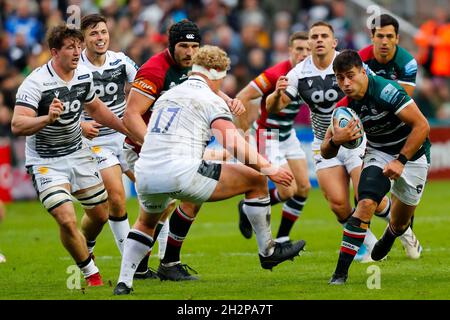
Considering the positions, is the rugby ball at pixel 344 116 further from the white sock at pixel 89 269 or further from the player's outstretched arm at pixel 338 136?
the white sock at pixel 89 269

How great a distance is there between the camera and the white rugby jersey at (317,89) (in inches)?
475

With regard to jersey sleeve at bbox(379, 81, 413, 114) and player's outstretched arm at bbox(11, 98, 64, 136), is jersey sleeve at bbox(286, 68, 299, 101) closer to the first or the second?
jersey sleeve at bbox(379, 81, 413, 114)

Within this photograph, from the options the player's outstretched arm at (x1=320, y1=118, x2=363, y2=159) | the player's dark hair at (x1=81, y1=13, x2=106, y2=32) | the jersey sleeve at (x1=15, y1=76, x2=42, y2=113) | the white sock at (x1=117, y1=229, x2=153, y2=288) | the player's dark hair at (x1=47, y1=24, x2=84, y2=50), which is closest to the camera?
the white sock at (x1=117, y1=229, x2=153, y2=288)

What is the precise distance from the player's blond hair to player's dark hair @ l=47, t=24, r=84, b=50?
1442 millimetres

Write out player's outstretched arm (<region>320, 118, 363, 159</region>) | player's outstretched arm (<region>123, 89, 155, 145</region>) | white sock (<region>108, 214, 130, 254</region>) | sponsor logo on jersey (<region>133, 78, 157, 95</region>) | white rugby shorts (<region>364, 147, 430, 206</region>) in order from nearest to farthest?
1. player's outstretched arm (<region>320, 118, 363, 159</region>)
2. white rugby shorts (<region>364, 147, 430, 206</region>)
3. player's outstretched arm (<region>123, 89, 155, 145</region>)
4. sponsor logo on jersey (<region>133, 78, 157, 95</region>)
5. white sock (<region>108, 214, 130, 254</region>)

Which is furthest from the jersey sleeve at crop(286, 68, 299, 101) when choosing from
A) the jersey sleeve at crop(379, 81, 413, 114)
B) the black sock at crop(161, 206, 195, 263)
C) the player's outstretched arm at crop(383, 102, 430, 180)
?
the player's outstretched arm at crop(383, 102, 430, 180)

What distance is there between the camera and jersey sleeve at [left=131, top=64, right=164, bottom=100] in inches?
428

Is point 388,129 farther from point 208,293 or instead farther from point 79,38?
point 79,38

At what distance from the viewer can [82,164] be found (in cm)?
1060

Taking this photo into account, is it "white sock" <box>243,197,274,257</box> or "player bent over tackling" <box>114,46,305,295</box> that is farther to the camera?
"white sock" <box>243,197,274,257</box>

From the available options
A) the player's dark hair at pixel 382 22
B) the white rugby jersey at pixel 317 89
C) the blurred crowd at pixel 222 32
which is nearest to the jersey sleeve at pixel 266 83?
the white rugby jersey at pixel 317 89

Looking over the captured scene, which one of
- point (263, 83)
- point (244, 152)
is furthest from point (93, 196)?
point (263, 83)
